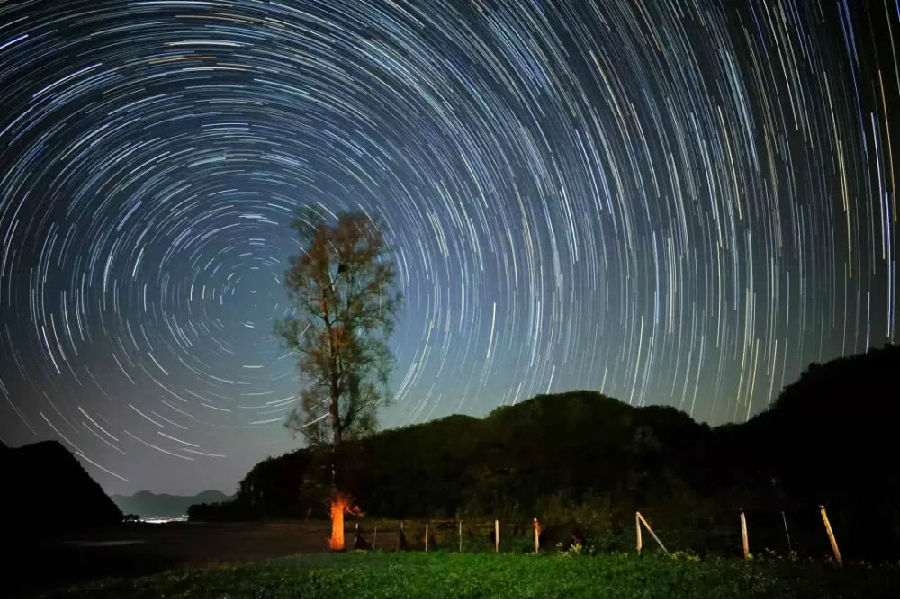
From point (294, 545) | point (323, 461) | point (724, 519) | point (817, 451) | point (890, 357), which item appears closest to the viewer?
point (724, 519)

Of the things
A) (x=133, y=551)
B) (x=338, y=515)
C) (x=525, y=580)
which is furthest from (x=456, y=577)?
(x=133, y=551)

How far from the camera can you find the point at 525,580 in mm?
14055

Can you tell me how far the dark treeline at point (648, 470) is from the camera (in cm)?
2086

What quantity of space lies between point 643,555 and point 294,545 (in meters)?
15.0

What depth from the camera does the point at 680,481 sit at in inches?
1673

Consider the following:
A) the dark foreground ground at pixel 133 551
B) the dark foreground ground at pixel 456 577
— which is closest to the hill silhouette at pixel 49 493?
the dark foreground ground at pixel 133 551

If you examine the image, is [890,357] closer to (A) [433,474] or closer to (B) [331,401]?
(A) [433,474]

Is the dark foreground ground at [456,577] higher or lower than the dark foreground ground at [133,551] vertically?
higher

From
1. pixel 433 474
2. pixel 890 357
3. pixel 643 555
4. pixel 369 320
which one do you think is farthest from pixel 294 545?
pixel 890 357

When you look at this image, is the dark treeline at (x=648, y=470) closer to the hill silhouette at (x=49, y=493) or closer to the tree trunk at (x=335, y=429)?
the tree trunk at (x=335, y=429)

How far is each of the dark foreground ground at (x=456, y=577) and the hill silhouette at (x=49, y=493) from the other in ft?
67.9

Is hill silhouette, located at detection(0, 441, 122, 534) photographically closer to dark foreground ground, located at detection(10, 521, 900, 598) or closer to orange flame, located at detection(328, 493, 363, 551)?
dark foreground ground, located at detection(10, 521, 900, 598)

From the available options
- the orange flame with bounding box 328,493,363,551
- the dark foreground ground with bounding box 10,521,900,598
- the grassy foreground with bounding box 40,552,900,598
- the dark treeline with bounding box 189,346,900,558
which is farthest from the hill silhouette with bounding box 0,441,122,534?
the grassy foreground with bounding box 40,552,900,598

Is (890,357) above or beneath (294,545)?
above
